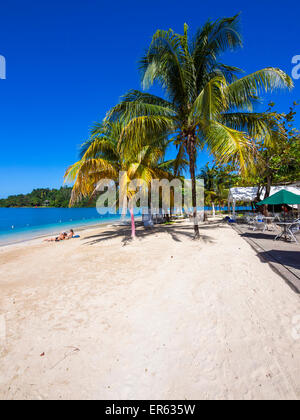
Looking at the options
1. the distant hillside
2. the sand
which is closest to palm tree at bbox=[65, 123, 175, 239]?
the sand

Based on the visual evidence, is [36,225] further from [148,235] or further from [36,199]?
[36,199]

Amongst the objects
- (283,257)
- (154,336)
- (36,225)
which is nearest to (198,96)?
(283,257)

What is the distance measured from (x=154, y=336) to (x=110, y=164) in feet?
27.0

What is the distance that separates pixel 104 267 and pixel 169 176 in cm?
682

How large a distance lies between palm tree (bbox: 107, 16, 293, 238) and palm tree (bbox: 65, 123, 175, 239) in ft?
3.66

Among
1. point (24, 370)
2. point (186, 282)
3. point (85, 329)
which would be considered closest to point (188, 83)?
point (186, 282)

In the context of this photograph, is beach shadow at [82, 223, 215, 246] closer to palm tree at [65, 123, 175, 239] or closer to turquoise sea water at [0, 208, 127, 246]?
palm tree at [65, 123, 175, 239]

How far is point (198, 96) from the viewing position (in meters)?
6.63

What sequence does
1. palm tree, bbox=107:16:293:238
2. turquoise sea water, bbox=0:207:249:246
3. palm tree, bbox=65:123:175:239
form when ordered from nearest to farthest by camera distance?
palm tree, bbox=107:16:293:238 → palm tree, bbox=65:123:175:239 → turquoise sea water, bbox=0:207:249:246

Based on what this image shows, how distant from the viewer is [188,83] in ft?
26.5

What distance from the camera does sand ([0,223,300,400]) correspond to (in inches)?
77.1

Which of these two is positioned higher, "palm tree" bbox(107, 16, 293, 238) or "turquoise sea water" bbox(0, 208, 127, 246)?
"palm tree" bbox(107, 16, 293, 238)

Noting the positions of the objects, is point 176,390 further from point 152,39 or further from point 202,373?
point 152,39

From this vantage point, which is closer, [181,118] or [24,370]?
[24,370]
